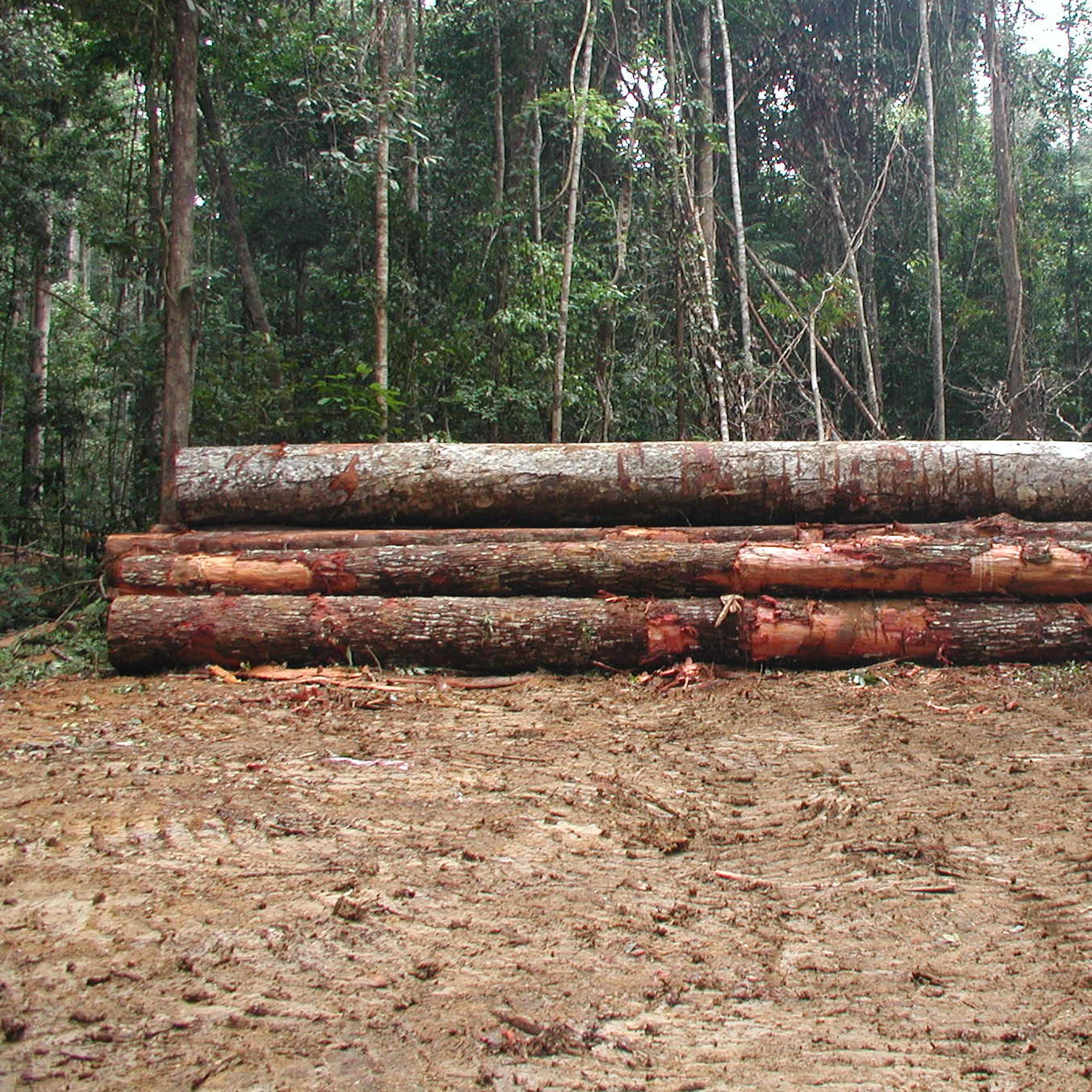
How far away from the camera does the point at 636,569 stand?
664 centimetres

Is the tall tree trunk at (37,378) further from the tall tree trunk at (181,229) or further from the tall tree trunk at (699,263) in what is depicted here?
the tall tree trunk at (699,263)

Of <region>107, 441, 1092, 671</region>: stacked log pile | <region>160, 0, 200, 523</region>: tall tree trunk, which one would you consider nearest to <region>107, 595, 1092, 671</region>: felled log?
<region>107, 441, 1092, 671</region>: stacked log pile

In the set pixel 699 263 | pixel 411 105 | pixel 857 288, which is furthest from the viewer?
pixel 857 288

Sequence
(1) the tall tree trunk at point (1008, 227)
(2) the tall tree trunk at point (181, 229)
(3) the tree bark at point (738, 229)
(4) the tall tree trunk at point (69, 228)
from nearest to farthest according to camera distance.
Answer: (2) the tall tree trunk at point (181, 229) < (4) the tall tree trunk at point (69, 228) < (3) the tree bark at point (738, 229) < (1) the tall tree trunk at point (1008, 227)

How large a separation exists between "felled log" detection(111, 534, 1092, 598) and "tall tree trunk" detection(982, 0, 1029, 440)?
29.9 ft

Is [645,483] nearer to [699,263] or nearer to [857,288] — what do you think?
[699,263]

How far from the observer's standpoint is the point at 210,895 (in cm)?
Result: 284

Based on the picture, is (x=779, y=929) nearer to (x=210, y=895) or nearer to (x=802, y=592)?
(x=210, y=895)

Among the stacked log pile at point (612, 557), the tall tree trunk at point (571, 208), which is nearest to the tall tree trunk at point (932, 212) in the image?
the tall tree trunk at point (571, 208)

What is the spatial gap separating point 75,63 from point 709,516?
11.4m

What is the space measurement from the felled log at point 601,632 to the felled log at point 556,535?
1.90ft

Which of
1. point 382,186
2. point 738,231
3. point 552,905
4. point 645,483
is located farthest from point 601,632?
point 738,231

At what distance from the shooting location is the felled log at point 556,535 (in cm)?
680

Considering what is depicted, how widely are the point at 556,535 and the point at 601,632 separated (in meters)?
1.00
